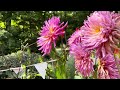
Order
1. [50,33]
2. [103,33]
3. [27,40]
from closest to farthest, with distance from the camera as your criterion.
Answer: [103,33] < [50,33] < [27,40]

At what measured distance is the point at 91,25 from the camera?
32.2 inches

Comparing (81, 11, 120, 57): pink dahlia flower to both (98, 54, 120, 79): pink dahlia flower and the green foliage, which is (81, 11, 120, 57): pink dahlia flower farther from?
the green foliage

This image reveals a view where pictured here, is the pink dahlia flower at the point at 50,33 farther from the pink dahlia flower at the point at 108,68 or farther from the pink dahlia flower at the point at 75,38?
the pink dahlia flower at the point at 108,68

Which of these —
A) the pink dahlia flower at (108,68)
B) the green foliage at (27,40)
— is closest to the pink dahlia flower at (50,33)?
the green foliage at (27,40)

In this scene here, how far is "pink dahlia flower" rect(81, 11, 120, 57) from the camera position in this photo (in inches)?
30.6

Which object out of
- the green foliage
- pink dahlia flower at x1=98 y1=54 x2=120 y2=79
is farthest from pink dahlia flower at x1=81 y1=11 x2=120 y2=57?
the green foliage

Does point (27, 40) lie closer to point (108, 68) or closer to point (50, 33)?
point (50, 33)

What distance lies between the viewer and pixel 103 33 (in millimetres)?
788

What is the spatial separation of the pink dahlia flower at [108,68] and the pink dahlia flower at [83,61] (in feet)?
0.12

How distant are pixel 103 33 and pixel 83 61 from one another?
0.12m

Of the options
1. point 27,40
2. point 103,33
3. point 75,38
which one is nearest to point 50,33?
point 75,38

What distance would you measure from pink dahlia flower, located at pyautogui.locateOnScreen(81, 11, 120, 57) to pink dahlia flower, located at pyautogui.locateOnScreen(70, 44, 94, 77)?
34 millimetres
